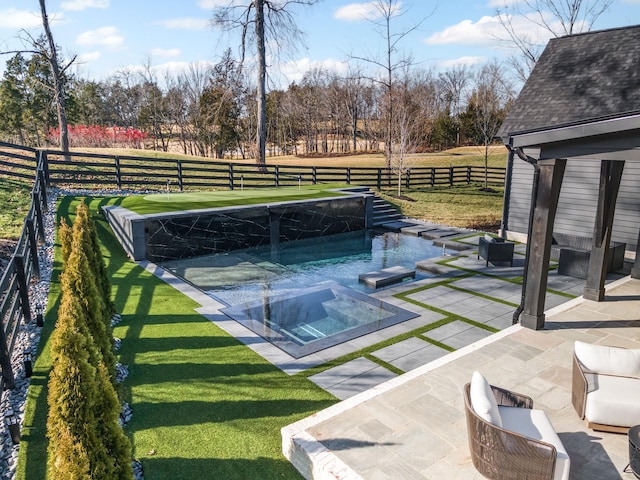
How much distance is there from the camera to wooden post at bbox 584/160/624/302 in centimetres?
732

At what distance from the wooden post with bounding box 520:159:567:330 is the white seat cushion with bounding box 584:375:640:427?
7.58 feet

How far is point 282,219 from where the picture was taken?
42.9ft

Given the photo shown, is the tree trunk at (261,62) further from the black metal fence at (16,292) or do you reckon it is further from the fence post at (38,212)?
the black metal fence at (16,292)

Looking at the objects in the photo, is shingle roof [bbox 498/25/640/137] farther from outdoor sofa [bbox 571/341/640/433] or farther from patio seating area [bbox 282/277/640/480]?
outdoor sofa [bbox 571/341/640/433]

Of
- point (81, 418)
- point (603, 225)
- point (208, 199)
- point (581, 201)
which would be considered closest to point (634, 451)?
point (81, 418)

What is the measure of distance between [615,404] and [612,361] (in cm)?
54

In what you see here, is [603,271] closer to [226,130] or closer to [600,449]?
[600,449]

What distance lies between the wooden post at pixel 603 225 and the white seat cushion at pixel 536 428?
16.0 ft

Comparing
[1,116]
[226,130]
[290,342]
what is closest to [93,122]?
[1,116]

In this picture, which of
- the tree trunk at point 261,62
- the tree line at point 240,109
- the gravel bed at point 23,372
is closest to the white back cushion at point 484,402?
the gravel bed at point 23,372

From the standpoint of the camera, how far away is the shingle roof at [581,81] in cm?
1089

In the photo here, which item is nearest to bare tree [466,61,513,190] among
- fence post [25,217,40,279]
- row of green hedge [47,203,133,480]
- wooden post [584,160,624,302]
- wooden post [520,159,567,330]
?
wooden post [584,160,624,302]

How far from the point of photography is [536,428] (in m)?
3.72

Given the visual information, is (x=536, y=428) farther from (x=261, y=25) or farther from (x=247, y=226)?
(x=261, y=25)
